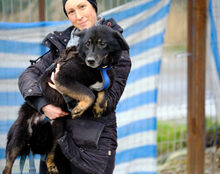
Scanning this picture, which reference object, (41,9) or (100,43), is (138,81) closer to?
(41,9)

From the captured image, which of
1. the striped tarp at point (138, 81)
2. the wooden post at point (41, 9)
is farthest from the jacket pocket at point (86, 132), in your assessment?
the wooden post at point (41, 9)

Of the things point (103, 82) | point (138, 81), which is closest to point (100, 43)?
point (103, 82)

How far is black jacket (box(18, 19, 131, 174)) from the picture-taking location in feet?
7.33

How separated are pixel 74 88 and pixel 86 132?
12.1 inches

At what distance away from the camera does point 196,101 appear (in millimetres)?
3953

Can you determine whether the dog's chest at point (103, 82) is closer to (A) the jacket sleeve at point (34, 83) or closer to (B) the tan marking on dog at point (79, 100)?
(B) the tan marking on dog at point (79, 100)

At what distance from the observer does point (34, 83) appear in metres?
2.37

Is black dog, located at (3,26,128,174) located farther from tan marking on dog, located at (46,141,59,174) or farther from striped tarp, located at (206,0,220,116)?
striped tarp, located at (206,0,220,116)

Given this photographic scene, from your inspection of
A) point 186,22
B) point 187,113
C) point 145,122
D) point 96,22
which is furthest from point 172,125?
point 96,22

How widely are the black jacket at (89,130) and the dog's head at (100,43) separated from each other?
0.12 meters

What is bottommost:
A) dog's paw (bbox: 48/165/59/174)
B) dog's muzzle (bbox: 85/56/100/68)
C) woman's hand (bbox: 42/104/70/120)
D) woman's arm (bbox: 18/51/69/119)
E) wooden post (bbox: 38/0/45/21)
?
dog's paw (bbox: 48/165/59/174)

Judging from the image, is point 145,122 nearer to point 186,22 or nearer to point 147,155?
point 147,155

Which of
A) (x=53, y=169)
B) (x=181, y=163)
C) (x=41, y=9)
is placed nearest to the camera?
(x=53, y=169)

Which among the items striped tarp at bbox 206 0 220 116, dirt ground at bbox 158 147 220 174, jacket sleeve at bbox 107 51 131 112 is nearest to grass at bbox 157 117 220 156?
dirt ground at bbox 158 147 220 174
